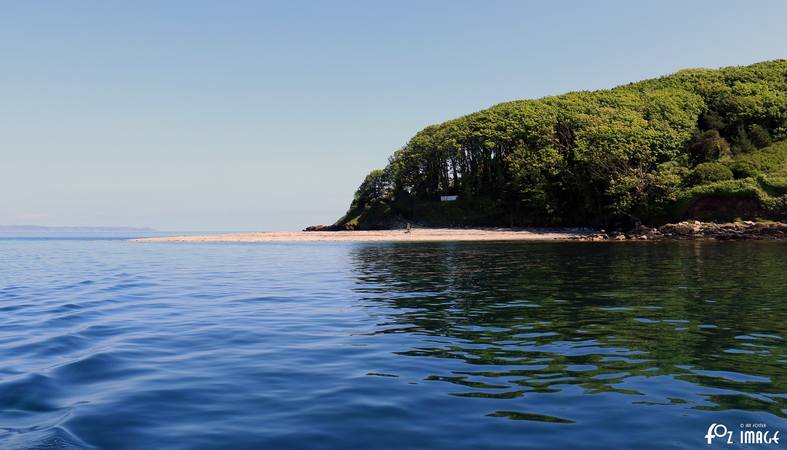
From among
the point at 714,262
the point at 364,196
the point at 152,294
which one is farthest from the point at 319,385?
the point at 364,196

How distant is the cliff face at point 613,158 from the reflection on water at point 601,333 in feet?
182

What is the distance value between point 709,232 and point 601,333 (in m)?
65.3

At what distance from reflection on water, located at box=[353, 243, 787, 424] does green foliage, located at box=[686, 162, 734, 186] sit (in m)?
57.0

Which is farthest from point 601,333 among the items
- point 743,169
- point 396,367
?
point 743,169

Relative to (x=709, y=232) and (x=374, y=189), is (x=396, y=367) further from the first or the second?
(x=374, y=189)

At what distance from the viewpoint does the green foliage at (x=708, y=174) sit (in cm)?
7781

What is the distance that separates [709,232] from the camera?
67.9m

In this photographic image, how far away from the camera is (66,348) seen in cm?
1265

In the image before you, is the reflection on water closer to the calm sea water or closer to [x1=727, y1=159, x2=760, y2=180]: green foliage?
the calm sea water

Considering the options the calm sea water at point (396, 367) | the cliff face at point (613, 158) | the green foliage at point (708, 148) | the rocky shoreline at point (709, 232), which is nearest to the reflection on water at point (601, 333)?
the calm sea water at point (396, 367)

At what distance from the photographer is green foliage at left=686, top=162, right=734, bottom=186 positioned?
7781 cm

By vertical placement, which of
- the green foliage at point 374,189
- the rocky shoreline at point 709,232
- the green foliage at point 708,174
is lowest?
the rocky shoreline at point 709,232

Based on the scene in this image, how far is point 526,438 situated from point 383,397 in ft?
8.48

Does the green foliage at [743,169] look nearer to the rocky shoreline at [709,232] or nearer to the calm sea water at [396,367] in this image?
the rocky shoreline at [709,232]
